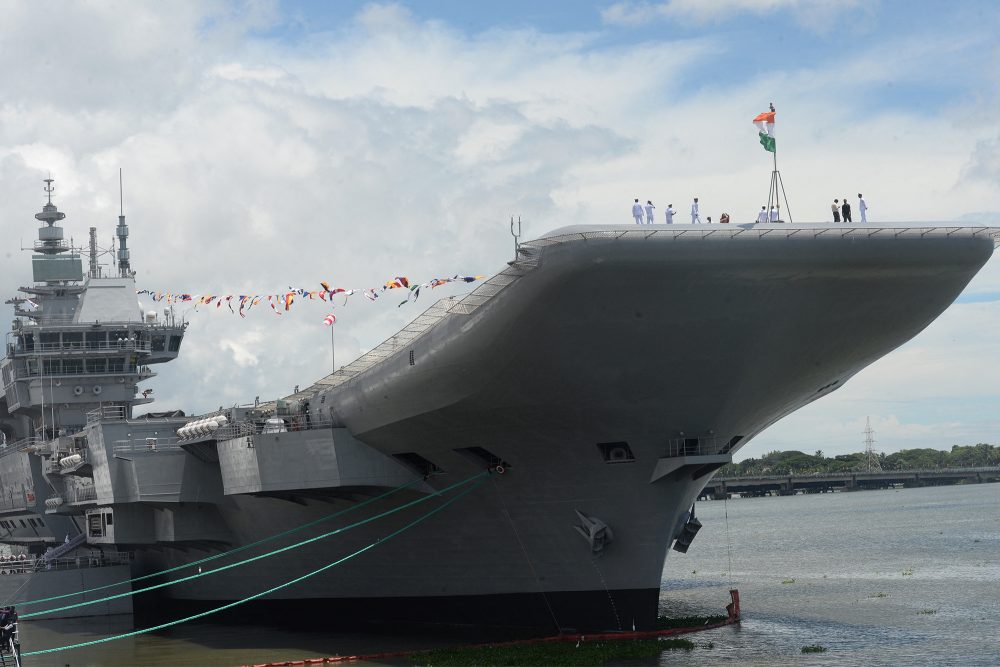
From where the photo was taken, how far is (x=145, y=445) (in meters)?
30.5

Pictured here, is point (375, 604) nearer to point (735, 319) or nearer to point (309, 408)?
point (309, 408)

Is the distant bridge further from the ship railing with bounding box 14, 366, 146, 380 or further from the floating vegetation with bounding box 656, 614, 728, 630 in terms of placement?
the floating vegetation with bounding box 656, 614, 728, 630

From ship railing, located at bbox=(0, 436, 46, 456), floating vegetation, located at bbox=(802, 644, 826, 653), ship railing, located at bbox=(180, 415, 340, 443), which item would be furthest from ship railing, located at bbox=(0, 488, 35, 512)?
floating vegetation, located at bbox=(802, 644, 826, 653)

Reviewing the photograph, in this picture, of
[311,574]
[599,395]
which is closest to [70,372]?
[311,574]

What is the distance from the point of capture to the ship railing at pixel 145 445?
2998 centimetres

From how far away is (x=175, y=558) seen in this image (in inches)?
1368

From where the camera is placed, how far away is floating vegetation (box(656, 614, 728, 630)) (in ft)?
81.8

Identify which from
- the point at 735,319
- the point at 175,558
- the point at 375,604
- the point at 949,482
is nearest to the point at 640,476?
the point at 735,319

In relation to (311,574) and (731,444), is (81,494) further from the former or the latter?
(731,444)

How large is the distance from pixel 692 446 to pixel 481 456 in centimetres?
419

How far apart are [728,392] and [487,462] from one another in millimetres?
5036

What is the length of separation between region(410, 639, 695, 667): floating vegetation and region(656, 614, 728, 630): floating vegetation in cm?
150

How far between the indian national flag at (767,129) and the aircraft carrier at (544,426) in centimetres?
248

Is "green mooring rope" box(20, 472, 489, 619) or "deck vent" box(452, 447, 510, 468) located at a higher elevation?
"deck vent" box(452, 447, 510, 468)
